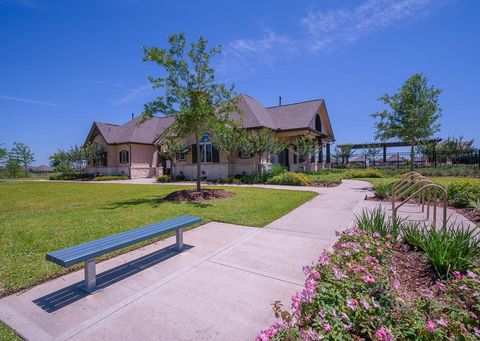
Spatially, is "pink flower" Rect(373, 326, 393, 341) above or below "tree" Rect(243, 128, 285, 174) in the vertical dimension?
below

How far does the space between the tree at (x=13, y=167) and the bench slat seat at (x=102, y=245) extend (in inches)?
1972

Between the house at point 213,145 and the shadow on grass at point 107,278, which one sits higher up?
the house at point 213,145

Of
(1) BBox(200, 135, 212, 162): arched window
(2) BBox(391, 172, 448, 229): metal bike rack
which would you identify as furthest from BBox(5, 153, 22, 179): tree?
(2) BBox(391, 172, 448, 229): metal bike rack

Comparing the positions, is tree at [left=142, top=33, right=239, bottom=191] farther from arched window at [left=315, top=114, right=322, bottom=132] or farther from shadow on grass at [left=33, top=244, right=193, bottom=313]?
arched window at [left=315, top=114, right=322, bottom=132]

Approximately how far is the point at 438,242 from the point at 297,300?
2.68 meters

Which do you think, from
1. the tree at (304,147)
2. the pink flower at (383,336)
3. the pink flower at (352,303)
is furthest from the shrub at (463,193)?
the tree at (304,147)

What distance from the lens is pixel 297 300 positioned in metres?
2.23

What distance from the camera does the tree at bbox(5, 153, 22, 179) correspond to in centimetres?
4038

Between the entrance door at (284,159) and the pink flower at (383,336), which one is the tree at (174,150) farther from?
the pink flower at (383,336)

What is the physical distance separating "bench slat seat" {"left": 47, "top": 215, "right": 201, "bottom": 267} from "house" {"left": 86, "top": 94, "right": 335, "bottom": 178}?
1285 cm

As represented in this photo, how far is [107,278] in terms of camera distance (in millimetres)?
3848

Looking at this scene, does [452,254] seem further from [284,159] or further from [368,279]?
[284,159]

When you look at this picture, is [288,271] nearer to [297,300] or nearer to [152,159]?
[297,300]

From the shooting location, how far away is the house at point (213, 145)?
2175 cm
